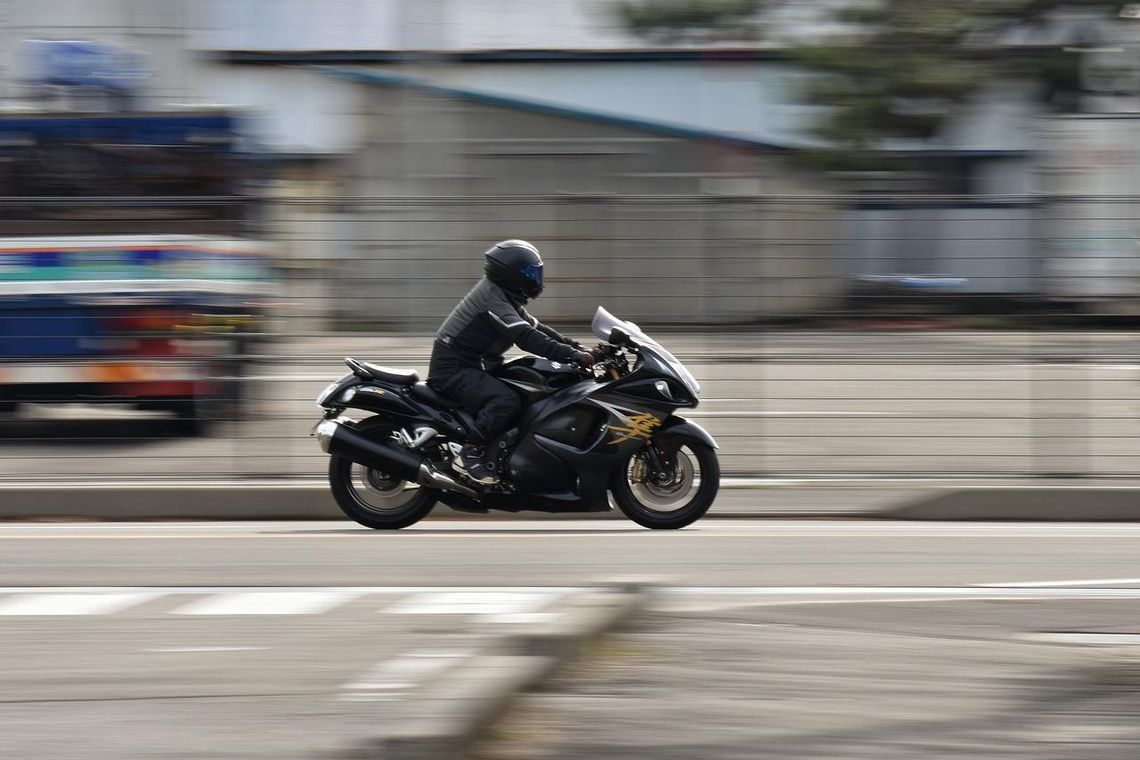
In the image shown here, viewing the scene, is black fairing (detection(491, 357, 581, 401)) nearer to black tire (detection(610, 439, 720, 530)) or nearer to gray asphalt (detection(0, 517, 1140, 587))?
black tire (detection(610, 439, 720, 530))

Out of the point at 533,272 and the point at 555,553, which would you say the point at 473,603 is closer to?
the point at 555,553

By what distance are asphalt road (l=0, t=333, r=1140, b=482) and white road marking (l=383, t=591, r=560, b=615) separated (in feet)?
11.8

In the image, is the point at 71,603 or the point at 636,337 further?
the point at 636,337

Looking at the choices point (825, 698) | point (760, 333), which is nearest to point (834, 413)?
point (760, 333)

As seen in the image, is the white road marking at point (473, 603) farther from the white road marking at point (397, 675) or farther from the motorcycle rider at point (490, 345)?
the motorcycle rider at point (490, 345)

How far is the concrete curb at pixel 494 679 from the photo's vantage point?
159 inches

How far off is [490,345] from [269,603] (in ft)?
8.30

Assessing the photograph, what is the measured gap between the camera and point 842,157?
93.4 ft

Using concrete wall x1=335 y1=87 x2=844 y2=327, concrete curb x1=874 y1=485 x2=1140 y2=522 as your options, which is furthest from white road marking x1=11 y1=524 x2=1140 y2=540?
concrete wall x1=335 y1=87 x2=844 y2=327


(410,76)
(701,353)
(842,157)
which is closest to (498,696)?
(701,353)

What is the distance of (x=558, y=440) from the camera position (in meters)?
9.18

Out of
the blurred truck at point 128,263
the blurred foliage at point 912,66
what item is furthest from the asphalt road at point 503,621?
the blurred foliage at point 912,66

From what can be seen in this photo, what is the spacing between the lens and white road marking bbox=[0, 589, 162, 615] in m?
6.91

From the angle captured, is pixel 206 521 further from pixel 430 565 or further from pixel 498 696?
pixel 498 696
